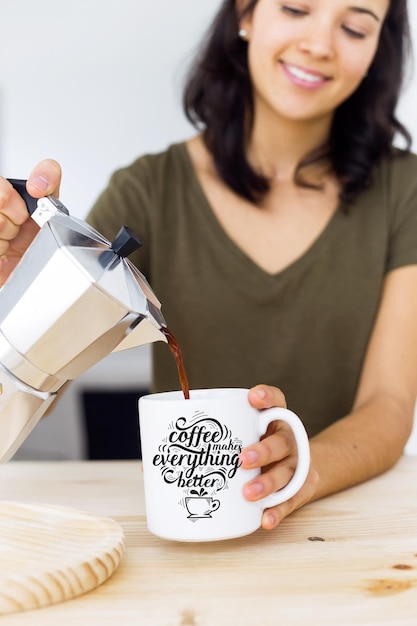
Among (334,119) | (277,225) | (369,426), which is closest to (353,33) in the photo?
(334,119)

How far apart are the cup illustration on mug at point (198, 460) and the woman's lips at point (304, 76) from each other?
2.52 ft

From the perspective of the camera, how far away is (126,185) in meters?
1.40

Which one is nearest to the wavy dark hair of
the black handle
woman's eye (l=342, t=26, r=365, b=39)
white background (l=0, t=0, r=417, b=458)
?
woman's eye (l=342, t=26, r=365, b=39)

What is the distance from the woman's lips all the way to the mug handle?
0.72m

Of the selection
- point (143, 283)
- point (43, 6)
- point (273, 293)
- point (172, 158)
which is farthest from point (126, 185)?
point (43, 6)

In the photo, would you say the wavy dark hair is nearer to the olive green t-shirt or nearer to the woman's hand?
the olive green t-shirt

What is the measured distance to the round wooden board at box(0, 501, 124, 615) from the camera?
→ 553mm

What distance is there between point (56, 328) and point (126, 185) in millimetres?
840

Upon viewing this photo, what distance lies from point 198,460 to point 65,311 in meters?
0.17

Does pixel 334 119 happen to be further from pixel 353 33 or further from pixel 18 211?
pixel 18 211

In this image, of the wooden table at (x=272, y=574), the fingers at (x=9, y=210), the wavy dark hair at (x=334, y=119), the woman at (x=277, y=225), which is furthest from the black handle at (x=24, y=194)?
the wavy dark hair at (x=334, y=119)

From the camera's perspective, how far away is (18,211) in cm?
79

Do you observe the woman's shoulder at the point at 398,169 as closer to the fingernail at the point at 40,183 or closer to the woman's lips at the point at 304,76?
the woman's lips at the point at 304,76

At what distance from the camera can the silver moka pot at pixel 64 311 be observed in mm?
584
